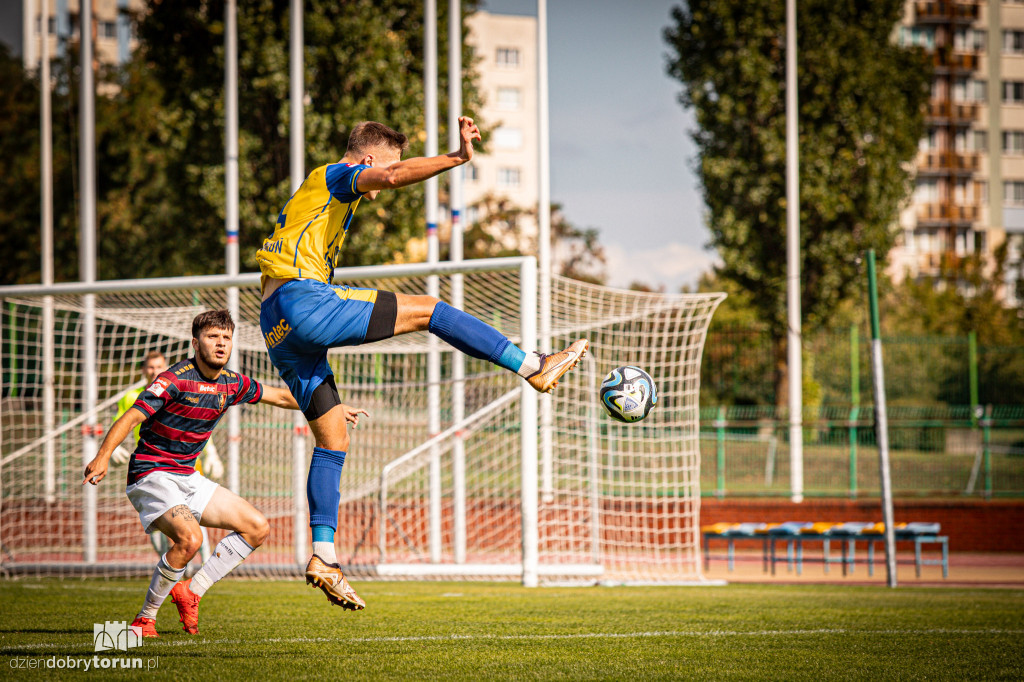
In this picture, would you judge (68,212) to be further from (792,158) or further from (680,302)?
(680,302)

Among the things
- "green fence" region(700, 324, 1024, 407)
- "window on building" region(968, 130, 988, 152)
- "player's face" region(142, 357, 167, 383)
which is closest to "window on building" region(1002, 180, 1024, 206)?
"window on building" region(968, 130, 988, 152)

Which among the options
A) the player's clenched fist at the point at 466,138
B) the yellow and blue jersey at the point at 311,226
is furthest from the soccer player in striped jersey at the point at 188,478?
the player's clenched fist at the point at 466,138

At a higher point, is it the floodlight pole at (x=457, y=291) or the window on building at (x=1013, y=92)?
the window on building at (x=1013, y=92)

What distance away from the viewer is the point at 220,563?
19.7 feet

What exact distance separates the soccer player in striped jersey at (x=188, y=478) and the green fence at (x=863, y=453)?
41.7 feet

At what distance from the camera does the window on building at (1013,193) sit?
54312 millimetres

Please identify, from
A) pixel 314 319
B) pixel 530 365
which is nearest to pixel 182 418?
pixel 314 319

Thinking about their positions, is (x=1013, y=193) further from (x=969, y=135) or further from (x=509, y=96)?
(x=509, y=96)

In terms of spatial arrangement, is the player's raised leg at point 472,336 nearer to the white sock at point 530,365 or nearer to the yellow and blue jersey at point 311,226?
the white sock at point 530,365

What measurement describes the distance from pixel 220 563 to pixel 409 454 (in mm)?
5703

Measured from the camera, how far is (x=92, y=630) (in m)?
6.56

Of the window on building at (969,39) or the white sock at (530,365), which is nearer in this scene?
the white sock at (530,365)

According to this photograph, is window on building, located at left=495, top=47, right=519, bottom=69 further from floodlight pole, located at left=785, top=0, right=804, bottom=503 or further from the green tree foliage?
floodlight pole, located at left=785, top=0, right=804, bottom=503

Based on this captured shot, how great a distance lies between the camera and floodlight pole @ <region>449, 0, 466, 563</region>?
12281 millimetres
